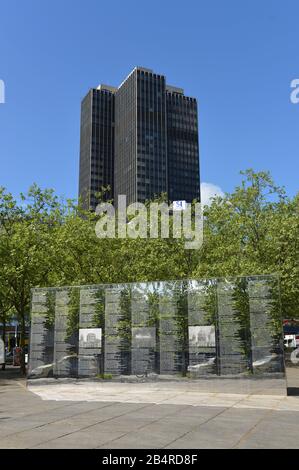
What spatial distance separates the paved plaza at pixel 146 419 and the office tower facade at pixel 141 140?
149396 millimetres

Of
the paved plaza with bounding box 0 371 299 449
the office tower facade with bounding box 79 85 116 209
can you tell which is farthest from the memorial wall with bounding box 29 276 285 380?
the office tower facade with bounding box 79 85 116 209

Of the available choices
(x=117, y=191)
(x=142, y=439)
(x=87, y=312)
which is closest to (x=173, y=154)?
(x=117, y=191)

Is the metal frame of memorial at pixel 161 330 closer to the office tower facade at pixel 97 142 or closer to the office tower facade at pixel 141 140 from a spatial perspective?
the office tower facade at pixel 141 140

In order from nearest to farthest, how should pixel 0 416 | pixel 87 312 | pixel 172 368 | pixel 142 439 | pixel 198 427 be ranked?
pixel 142 439 → pixel 198 427 → pixel 0 416 → pixel 172 368 → pixel 87 312

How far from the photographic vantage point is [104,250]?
33094mm

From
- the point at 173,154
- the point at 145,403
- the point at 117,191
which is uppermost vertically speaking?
the point at 173,154

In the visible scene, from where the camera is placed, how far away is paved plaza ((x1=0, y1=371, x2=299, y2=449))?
987 centimetres

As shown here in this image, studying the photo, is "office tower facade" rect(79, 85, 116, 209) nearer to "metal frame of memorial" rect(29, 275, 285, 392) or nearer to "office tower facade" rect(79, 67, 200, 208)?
"office tower facade" rect(79, 67, 200, 208)

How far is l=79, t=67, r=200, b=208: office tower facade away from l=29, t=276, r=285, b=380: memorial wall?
475 ft

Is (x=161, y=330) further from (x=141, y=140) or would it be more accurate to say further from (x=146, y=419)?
(x=141, y=140)

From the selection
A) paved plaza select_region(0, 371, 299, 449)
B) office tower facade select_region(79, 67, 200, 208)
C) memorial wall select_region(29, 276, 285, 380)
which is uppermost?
office tower facade select_region(79, 67, 200, 208)

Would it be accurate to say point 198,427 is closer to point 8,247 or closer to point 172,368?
point 172,368

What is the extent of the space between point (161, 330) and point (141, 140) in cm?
15917

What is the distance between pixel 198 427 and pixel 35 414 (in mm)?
5076
